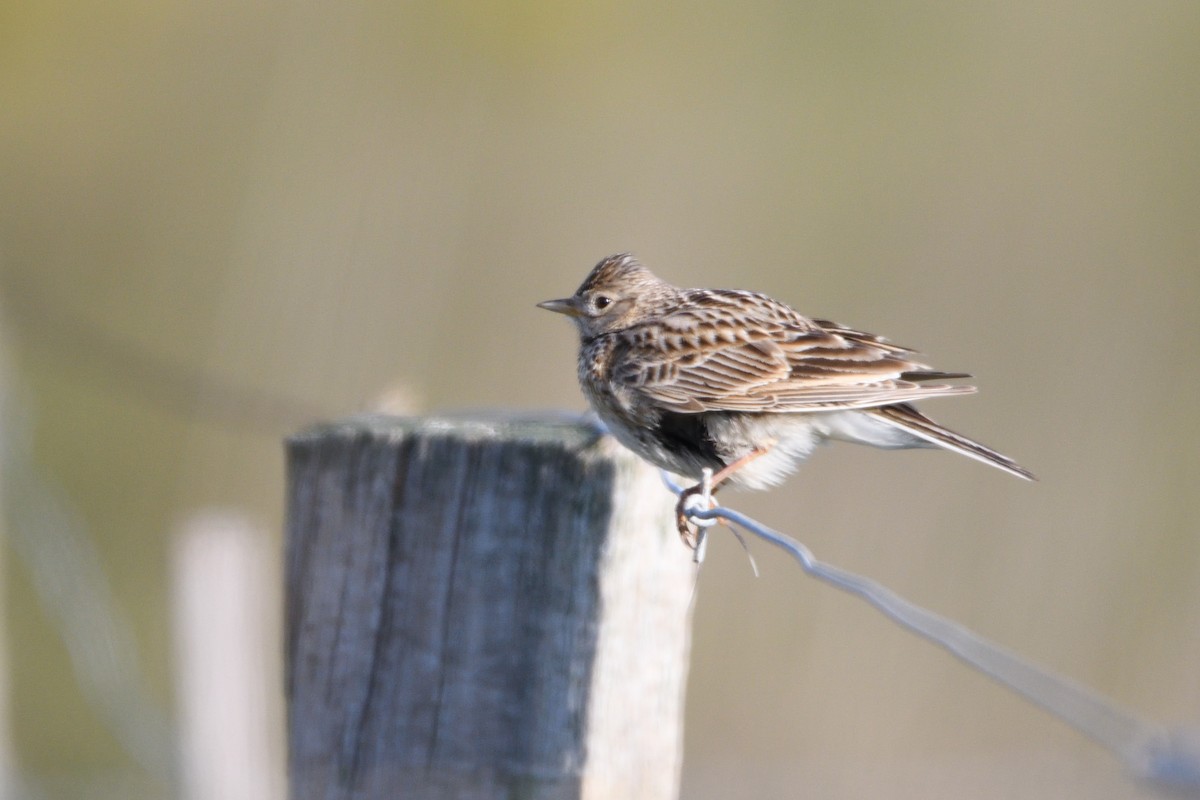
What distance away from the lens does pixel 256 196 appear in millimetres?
11625

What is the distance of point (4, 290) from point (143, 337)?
3.52 feet

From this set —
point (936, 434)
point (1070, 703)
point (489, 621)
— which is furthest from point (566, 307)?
point (1070, 703)

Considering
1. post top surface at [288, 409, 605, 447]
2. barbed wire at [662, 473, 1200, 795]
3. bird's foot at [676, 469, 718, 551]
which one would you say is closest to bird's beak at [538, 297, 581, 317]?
post top surface at [288, 409, 605, 447]

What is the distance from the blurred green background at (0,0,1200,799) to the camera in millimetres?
7141

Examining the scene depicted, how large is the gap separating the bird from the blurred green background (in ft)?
2.50

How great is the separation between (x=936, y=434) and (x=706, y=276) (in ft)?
20.6

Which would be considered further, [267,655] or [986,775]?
[267,655]

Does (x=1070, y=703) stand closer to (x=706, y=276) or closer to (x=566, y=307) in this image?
(x=566, y=307)

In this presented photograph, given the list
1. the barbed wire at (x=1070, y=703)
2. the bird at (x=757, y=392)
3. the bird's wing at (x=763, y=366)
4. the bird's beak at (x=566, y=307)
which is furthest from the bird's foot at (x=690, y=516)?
the bird's beak at (x=566, y=307)

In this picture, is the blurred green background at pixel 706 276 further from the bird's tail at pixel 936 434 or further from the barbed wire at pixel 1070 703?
the barbed wire at pixel 1070 703

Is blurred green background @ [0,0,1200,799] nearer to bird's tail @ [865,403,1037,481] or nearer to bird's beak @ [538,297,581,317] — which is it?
bird's beak @ [538,297,581,317]

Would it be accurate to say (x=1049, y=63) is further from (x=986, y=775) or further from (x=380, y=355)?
(x=986, y=775)

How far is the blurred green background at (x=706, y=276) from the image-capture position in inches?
281

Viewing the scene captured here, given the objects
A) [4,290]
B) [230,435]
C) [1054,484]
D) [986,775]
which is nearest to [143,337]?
[4,290]
